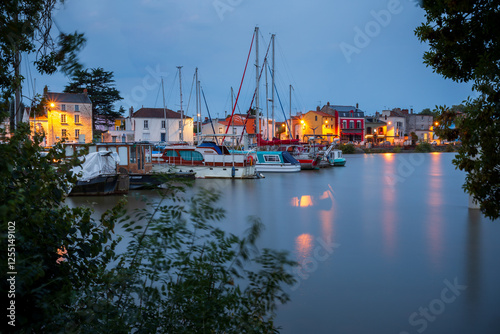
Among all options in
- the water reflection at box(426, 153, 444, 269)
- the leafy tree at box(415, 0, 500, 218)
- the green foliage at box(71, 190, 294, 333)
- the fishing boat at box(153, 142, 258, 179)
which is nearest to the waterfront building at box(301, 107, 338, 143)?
the fishing boat at box(153, 142, 258, 179)

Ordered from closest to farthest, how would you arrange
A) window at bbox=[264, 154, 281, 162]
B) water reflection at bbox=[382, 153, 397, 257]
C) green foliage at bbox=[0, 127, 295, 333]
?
1. green foliage at bbox=[0, 127, 295, 333]
2. water reflection at bbox=[382, 153, 397, 257]
3. window at bbox=[264, 154, 281, 162]

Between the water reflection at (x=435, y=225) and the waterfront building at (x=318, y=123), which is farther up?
the waterfront building at (x=318, y=123)

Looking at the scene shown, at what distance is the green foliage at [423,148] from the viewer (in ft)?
298

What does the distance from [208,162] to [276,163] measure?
8710 millimetres

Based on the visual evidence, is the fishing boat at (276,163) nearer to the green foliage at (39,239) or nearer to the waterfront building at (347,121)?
the green foliage at (39,239)

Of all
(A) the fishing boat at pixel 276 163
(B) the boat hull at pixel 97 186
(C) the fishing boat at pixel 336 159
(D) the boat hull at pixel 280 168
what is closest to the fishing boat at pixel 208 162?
(D) the boat hull at pixel 280 168

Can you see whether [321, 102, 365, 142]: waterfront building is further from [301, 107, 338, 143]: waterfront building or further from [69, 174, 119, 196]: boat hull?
[69, 174, 119, 196]: boat hull

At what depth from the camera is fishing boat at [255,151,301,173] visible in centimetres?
3834

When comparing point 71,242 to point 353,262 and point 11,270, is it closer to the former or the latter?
point 11,270

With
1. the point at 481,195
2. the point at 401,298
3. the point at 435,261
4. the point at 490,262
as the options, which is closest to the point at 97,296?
the point at 481,195

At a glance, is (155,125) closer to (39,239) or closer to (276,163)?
(276,163)

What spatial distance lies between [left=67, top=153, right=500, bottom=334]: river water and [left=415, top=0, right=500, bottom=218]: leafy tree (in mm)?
2853

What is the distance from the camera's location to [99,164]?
68.3 ft

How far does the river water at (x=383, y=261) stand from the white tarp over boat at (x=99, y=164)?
129 cm
